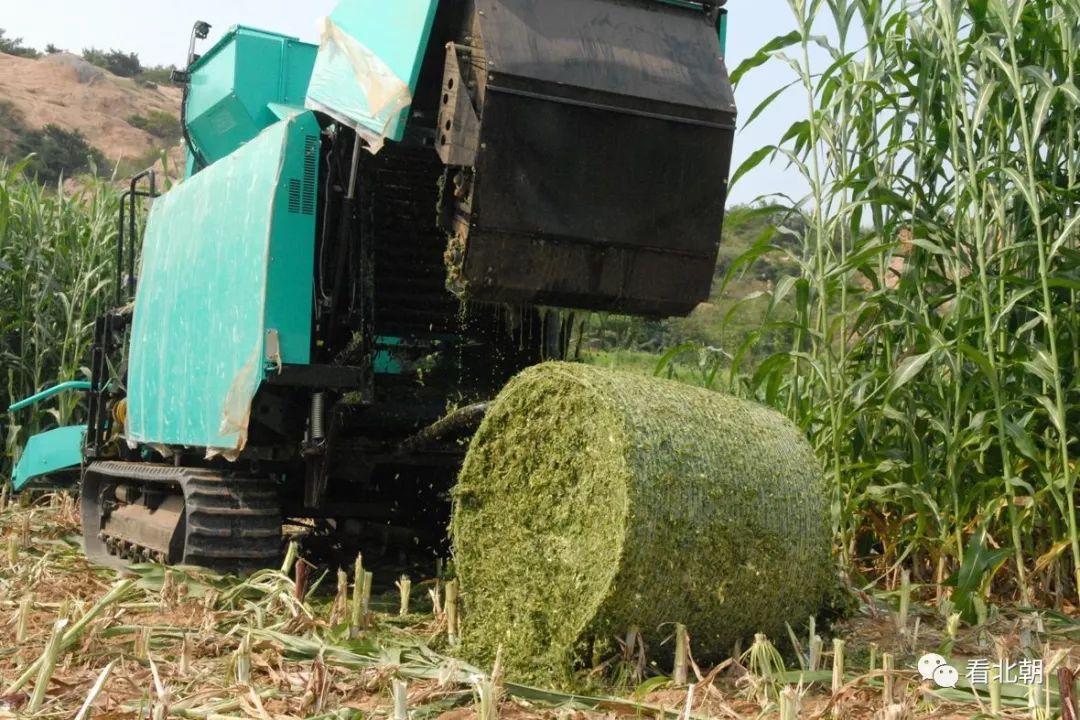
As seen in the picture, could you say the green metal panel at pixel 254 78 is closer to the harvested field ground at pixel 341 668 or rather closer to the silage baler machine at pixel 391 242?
the silage baler machine at pixel 391 242

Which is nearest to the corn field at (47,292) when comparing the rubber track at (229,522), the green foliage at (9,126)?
the rubber track at (229,522)

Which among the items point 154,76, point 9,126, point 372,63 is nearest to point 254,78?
point 372,63

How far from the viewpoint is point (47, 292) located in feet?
31.8

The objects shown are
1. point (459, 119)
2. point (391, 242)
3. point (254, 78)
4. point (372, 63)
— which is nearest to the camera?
point (459, 119)

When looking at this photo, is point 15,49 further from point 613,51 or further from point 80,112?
point 613,51

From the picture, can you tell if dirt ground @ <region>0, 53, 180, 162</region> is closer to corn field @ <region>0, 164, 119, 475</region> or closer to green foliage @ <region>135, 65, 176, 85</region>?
green foliage @ <region>135, 65, 176, 85</region>

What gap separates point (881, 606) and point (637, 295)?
154cm

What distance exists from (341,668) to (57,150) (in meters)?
44.0

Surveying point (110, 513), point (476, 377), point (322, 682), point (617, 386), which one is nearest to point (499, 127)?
point (617, 386)

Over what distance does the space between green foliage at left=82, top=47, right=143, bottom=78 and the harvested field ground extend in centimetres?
6146

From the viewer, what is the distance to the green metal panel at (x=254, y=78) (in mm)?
6422

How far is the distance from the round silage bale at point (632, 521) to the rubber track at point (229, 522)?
5.40 ft

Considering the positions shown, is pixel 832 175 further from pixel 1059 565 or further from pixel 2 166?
pixel 2 166

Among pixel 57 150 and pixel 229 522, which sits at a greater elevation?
pixel 57 150
